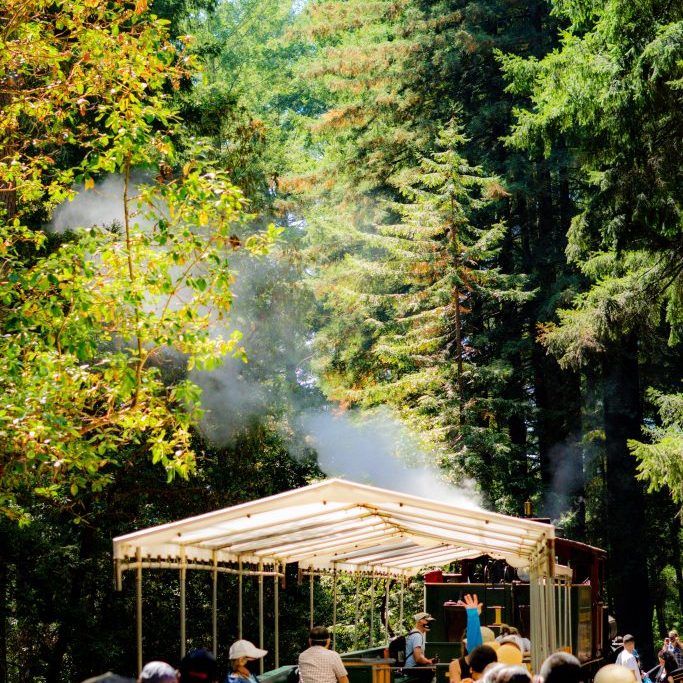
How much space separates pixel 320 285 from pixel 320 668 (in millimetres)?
21996

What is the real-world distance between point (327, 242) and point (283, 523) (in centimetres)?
2327

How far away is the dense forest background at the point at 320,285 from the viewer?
11.6m

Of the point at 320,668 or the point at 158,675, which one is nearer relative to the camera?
the point at 158,675

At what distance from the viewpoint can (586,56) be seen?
16.5 metres

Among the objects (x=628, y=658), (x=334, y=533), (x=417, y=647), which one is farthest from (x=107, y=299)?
(x=628, y=658)

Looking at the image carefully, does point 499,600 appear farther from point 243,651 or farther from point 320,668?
point 243,651

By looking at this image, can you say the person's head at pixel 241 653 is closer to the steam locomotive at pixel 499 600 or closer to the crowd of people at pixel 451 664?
the crowd of people at pixel 451 664

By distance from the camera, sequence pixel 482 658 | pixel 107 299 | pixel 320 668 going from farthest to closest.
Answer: pixel 107 299 → pixel 320 668 → pixel 482 658

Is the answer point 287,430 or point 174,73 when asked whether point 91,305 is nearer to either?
point 174,73

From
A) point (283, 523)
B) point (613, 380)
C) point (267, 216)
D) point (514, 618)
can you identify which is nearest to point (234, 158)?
point (267, 216)

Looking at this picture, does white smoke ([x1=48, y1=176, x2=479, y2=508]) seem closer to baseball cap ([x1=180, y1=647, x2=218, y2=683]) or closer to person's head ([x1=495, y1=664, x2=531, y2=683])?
baseball cap ([x1=180, y1=647, x2=218, y2=683])

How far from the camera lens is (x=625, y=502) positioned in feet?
92.1

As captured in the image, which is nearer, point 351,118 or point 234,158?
point 234,158

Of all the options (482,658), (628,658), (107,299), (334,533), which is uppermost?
(107,299)
